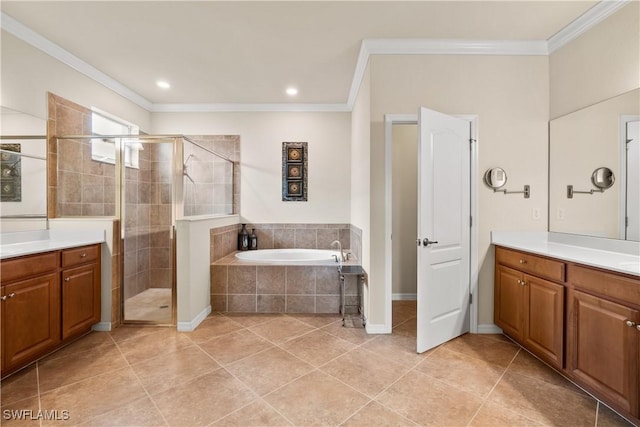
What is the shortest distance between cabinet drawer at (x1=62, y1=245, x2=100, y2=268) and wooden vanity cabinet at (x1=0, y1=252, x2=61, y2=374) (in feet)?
0.27

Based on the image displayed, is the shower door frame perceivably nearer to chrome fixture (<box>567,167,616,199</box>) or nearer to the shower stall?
the shower stall

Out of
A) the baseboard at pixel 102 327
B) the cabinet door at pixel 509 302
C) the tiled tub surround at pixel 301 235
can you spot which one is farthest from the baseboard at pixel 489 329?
the baseboard at pixel 102 327

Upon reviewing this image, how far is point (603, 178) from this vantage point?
2.17m

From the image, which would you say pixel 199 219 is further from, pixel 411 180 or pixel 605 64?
pixel 605 64

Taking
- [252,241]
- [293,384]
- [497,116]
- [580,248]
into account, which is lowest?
[293,384]

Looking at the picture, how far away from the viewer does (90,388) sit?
183 centimetres

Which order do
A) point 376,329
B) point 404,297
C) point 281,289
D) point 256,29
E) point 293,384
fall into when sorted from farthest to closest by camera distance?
point 404,297 → point 281,289 → point 376,329 → point 256,29 → point 293,384

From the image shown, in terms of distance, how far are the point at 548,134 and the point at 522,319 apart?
1714 millimetres

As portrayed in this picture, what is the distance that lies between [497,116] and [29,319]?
13.6ft

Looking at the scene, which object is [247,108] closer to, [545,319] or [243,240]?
[243,240]

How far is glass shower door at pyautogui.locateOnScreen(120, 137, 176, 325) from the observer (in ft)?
9.16

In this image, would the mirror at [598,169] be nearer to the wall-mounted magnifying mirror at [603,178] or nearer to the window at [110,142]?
the wall-mounted magnifying mirror at [603,178]

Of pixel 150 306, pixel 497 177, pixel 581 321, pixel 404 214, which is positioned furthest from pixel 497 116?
pixel 150 306

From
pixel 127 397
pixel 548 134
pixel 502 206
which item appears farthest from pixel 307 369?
pixel 548 134
